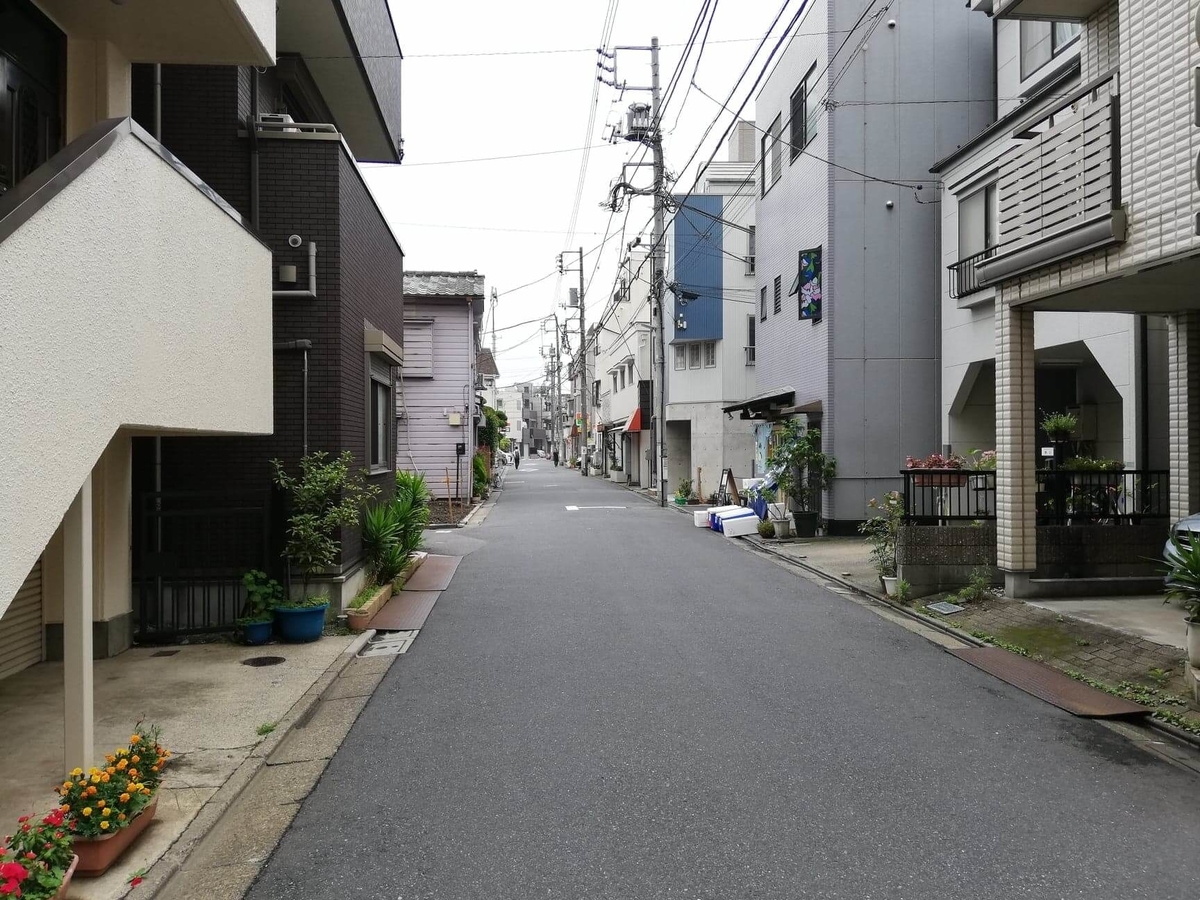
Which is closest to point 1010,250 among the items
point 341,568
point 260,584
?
point 341,568

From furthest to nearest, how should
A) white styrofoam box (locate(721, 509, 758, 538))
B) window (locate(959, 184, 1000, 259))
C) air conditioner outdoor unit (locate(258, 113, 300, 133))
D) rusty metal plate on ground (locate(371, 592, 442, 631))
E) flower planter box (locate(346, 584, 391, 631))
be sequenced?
white styrofoam box (locate(721, 509, 758, 538)), window (locate(959, 184, 1000, 259)), rusty metal plate on ground (locate(371, 592, 442, 631)), air conditioner outdoor unit (locate(258, 113, 300, 133)), flower planter box (locate(346, 584, 391, 631))

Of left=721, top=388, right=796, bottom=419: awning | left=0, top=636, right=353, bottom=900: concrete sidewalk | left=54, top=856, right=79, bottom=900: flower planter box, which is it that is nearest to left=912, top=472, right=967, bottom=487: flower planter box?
left=0, top=636, right=353, bottom=900: concrete sidewalk

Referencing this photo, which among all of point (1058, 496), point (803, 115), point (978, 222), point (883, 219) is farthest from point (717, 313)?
point (1058, 496)

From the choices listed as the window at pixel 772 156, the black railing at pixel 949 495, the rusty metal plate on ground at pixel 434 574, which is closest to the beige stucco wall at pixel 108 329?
the rusty metal plate on ground at pixel 434 574

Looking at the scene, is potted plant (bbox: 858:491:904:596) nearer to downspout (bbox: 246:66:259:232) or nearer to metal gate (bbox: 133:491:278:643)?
metal gate (bbox: 133:491:278:643)

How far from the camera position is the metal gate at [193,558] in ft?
25.8

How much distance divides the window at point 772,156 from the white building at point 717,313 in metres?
6.38

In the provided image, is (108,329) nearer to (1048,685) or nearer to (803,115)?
(1048,685)

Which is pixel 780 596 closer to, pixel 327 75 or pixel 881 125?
pixel 327 75

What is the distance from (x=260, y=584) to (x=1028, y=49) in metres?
15.4

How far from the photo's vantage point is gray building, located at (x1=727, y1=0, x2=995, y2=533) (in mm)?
16938

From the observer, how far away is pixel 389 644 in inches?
326

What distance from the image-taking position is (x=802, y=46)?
18.6m

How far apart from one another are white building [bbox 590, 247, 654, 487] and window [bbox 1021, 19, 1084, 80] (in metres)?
17.2
